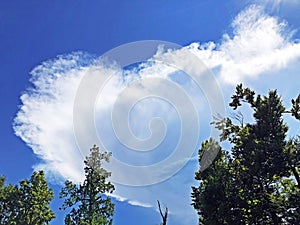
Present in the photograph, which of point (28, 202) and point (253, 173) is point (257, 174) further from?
point (28, 202)

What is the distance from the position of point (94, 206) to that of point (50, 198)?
5.24 metres

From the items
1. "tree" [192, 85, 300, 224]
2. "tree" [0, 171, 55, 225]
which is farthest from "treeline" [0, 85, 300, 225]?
"tree" [0, 171, 55, 225]

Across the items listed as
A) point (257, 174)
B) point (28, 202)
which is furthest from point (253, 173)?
point (28, 202)

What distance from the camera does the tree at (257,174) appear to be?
65.5 feet

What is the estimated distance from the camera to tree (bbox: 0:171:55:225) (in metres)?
29.5

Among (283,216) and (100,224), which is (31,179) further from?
(283,216)

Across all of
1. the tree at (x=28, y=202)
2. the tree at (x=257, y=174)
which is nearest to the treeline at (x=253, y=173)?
the tree at (x=257, y=174)

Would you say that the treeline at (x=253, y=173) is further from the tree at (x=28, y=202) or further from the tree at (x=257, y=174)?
the tree at (x=28, y=202)

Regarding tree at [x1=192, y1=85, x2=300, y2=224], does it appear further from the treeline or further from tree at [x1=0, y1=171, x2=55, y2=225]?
tree at [x1=0, y1=171, x2=55, y2=225]

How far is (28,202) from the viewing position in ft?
99.2

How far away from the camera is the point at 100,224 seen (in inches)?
1121

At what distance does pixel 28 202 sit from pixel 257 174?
2058 centimetres

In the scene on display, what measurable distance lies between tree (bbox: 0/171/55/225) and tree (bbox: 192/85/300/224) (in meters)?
15.5

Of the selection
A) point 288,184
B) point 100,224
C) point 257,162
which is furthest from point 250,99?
point 100,224
